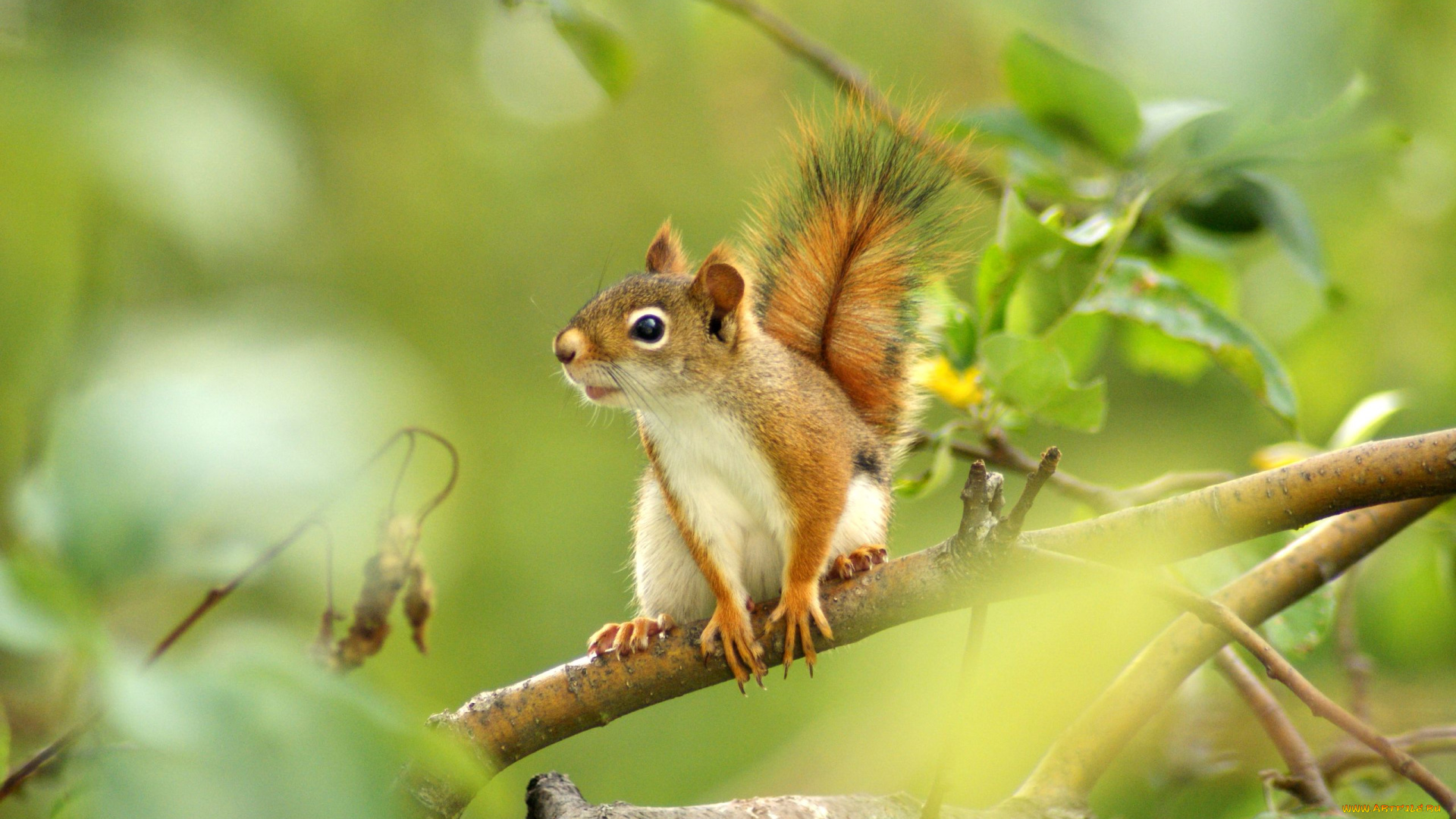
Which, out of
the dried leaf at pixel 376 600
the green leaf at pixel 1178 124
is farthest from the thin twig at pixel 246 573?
the green leaf at pixel 1178 124

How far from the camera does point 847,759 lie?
3.23 meters

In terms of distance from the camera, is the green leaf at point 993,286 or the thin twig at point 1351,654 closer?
the green leaf at point 993,286

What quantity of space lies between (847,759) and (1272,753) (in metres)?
1.14

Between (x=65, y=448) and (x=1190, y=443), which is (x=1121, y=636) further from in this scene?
(x=65, y=448)

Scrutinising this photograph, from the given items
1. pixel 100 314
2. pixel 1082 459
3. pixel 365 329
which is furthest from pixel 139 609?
pixel 1082 459

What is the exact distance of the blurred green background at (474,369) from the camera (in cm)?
62

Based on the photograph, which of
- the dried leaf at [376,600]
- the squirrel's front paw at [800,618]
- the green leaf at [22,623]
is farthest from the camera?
the dried leaf at [376,600]

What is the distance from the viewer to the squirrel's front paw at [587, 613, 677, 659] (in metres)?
1.58

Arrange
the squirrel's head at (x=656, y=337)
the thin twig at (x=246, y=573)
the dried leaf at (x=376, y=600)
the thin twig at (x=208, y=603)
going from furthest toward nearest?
1. the squirrel's head at (x=656, y=337)
2. the dried leaf at (x=376, y=600)
3. the thin twig at (x=246, y=573)
4. the thin twig at (x=208, y=603)

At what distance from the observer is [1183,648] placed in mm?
1519

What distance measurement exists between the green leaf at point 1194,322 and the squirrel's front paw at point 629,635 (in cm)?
84

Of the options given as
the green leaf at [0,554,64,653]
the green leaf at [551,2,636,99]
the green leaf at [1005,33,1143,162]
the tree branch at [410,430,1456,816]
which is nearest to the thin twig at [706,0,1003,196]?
the green leaf at [1005,33,1143,162]

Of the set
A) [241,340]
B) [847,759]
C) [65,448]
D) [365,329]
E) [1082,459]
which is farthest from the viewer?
[1082,459]

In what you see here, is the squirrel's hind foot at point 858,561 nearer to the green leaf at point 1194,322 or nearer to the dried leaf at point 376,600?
the green leaf at point 1194,322
